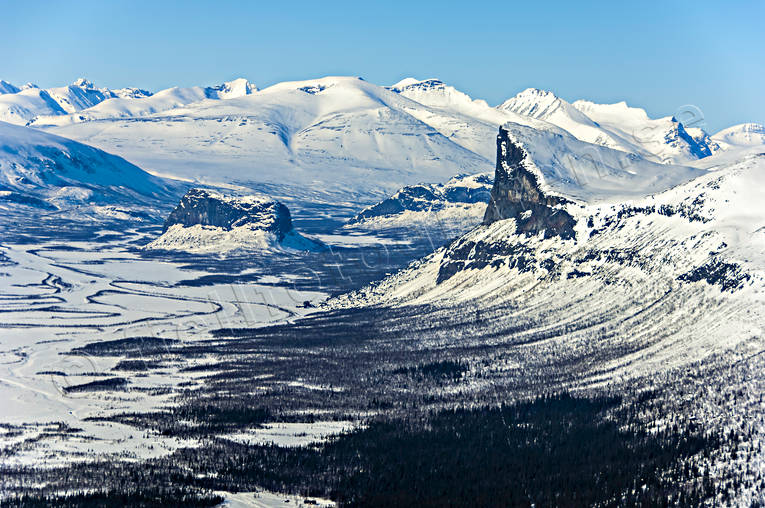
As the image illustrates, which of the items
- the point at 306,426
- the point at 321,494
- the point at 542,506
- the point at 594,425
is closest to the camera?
the point at 542,506

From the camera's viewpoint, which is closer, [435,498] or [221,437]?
[435,498]

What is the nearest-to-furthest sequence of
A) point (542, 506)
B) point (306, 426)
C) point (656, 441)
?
point (542, 506) < point (656, 441) < point (306, 426)

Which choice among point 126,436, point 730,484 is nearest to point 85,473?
point 126,436

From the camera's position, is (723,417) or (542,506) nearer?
(542,506)

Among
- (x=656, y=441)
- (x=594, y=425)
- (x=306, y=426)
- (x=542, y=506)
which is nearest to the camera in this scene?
(x=542, y=506)

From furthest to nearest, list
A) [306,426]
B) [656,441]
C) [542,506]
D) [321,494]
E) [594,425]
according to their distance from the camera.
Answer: [306,426] → [594,425] → [656,441] → [321,494] → [542,506]

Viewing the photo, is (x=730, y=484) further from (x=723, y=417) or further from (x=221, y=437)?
(x=221, y=437)

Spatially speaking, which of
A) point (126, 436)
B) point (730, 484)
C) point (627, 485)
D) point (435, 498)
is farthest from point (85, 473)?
point (730, 484)

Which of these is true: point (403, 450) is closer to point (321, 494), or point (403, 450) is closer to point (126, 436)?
point (321, 494)

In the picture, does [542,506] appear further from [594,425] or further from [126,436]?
[126,436]
